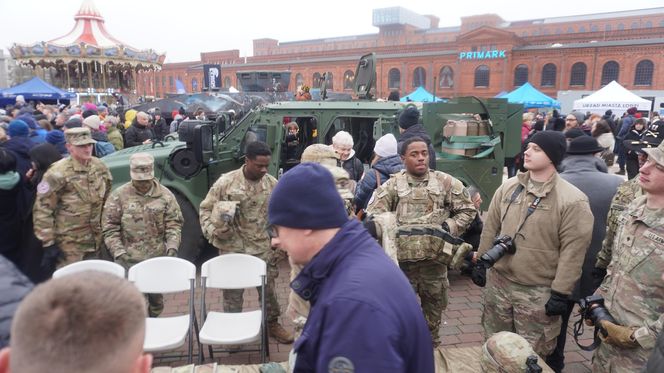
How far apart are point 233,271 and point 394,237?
1.81m

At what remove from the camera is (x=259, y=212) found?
13.6ft

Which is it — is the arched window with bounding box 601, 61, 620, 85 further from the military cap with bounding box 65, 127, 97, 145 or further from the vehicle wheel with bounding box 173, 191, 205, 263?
the military cap with bounding box 65, 127, 97, 145

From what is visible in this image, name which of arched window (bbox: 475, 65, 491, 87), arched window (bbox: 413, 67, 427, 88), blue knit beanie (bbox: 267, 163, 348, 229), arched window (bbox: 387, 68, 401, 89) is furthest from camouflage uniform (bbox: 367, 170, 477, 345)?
arched window (bbox: 387, 68, 401, 89)

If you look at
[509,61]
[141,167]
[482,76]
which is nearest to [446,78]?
[482,76]

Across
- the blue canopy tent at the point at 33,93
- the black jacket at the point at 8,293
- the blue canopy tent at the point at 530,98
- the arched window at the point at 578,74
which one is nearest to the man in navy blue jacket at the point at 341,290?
the black jacket at the point at 8,293

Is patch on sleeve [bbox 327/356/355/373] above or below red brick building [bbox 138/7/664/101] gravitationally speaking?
below

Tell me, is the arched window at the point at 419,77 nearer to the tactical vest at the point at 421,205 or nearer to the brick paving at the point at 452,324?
the brick paving at the point at 452,324

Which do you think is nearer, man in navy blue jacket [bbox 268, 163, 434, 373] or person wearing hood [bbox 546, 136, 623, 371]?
man in navy blue jacket [bbox 268, 163, 434, 373]

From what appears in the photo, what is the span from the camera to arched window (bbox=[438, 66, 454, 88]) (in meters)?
42.7

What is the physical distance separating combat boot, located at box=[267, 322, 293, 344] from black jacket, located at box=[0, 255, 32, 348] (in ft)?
9.32

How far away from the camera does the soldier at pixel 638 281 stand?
8.16 feet

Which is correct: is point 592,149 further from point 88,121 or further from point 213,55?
point 213,55

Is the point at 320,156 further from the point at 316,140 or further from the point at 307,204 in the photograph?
the point at 307,204

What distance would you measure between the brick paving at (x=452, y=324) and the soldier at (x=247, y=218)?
0.39 m
